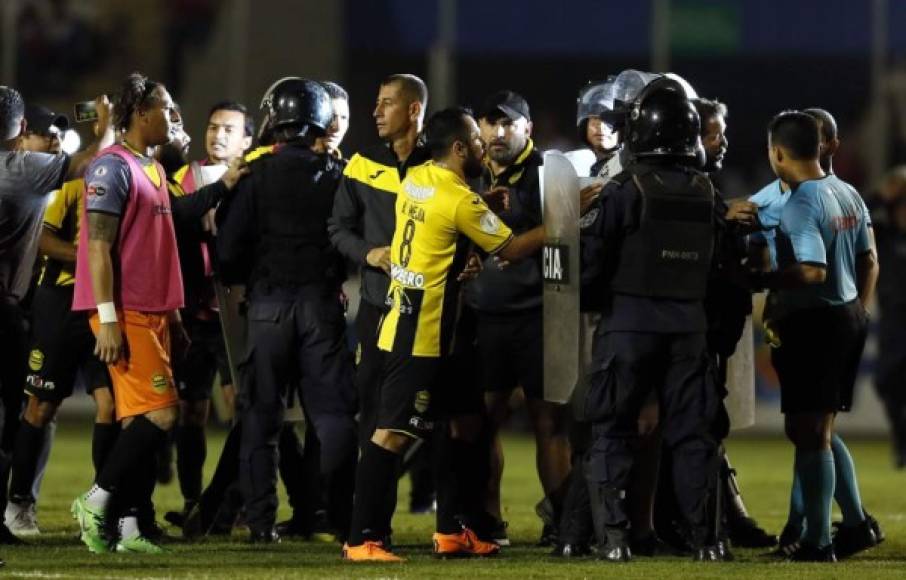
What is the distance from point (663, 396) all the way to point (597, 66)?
44.1 feet

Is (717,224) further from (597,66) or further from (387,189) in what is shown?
(597,66)

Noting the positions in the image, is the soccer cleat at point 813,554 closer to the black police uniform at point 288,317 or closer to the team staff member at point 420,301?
the team staff member at point 420,301

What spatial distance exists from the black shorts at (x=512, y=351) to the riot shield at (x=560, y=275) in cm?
33

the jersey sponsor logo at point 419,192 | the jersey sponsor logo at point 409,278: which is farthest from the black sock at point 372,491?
the jersey sponsor logo at point 419,192

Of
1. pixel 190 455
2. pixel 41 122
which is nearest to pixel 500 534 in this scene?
pixel 190 455

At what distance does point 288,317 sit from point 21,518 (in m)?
1.85

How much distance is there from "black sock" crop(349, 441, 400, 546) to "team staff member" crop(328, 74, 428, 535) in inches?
16.0

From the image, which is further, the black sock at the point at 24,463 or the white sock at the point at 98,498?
the black sock at the point at 24,463

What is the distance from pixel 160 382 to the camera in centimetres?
873

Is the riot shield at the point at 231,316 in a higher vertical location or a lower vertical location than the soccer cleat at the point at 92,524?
higher

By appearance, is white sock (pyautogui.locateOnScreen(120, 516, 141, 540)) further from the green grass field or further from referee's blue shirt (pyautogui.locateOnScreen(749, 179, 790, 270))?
referee's blue shirt (pyautogui.locateOnScreen(749, 179, 790, 270))

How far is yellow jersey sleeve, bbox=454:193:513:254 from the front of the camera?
28.1ft

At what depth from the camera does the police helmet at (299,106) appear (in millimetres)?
9469

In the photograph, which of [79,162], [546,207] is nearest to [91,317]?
[79,162]
